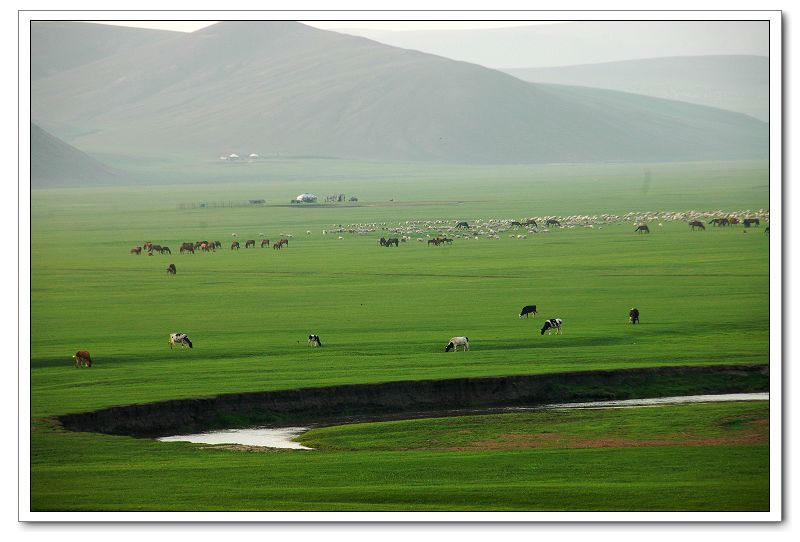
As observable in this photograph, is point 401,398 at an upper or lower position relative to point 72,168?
lower

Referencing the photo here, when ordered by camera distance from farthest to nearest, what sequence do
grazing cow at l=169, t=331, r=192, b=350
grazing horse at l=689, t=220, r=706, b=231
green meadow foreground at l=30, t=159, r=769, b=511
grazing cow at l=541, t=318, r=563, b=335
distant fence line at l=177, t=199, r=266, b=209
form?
1. distant fence line at l=177, t=199, r=266, b=209
2. grazing horse at l=689, t=220, r=706, b=231
3. grazing cow at l=541, t=318, r=563, b=335
4. grazing cow at l=169, t=331, r=192, b=350
5. green meadow foreground at l=30, t=159, r=769, b=511

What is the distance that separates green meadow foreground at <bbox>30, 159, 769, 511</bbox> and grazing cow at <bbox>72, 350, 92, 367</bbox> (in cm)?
33

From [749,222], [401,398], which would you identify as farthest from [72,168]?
[401,398]

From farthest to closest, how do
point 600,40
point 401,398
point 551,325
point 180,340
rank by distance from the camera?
1. point 551,325
2. point 180,340
3. point 600,40
4. point 401,398

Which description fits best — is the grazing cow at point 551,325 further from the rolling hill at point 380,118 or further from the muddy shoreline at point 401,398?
the rolling hill at point 380,118

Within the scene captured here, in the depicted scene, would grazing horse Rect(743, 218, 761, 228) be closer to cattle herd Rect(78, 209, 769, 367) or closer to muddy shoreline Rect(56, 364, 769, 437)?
cattle herd Rect(78, 209, 769, 367)

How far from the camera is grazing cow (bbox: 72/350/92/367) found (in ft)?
111

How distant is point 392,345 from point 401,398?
262 inches

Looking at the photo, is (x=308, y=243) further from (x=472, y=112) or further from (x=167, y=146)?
(x=472, y=112)

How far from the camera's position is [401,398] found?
3183 cm

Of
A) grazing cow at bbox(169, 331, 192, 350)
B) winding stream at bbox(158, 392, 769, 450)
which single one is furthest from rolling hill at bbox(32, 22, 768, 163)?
winding stream at bbox(158, 392, 769, 450)

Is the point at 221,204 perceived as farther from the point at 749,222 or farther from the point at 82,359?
the point at 82,359

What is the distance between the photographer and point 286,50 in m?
119
